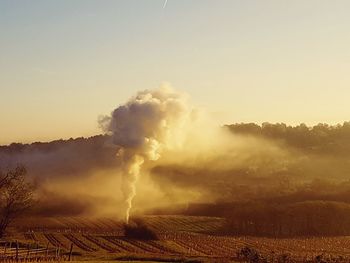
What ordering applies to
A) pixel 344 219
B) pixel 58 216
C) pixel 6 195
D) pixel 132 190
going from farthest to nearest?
pixel 58 216 < pixel 132 190 < pixel 344 219 < pixel 6 195

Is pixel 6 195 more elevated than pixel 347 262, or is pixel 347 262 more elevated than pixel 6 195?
pixel 6 195

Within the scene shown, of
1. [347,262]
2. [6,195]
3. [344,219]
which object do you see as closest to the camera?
[347,262]

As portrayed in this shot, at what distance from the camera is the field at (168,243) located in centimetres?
8756

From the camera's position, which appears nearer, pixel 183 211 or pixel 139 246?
pixel 139 246

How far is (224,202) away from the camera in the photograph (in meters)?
194

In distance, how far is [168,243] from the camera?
11969 centimetres

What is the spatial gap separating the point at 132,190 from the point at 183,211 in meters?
32.1

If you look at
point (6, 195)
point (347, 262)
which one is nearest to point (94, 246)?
point (6, 195)

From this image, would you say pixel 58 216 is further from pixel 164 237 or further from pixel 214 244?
pixel 214 244

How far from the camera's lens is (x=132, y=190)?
169 m

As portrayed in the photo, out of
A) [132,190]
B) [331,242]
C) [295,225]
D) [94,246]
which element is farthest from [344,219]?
[94,246]

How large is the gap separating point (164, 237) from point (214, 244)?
Result: 16743mm

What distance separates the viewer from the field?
8756 centimetres

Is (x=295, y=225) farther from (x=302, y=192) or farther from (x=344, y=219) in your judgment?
(x=302, y=192)
